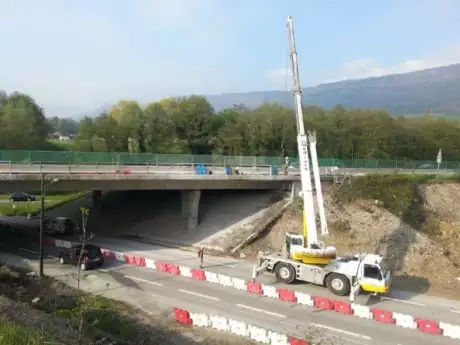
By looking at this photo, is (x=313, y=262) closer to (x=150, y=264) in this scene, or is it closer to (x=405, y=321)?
(x=405, y=321)

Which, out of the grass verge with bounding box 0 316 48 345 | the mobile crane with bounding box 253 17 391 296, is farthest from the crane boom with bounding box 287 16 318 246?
the grass verge with bounding box 0 316 48 345

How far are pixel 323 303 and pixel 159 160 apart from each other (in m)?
21.7

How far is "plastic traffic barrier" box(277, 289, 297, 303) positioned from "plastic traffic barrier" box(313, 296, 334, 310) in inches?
41.8

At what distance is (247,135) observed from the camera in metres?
69.9

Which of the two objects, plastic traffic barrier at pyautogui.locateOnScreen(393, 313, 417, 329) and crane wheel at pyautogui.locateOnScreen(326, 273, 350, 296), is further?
crane wheel at pyautogui.locateOnScreen(326, 273, 350, 296)

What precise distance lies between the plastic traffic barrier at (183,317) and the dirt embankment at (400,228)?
12987 millimetres

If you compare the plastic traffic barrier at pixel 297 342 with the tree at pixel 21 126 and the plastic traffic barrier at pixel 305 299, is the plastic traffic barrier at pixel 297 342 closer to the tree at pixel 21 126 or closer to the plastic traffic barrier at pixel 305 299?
the plastic traffic barrier at pixel 305 299

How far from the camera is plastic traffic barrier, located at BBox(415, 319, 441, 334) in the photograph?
17984 mm

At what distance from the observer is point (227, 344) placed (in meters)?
16.4

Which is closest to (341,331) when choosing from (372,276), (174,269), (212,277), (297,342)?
(297,342)

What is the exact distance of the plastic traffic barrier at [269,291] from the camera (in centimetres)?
2166

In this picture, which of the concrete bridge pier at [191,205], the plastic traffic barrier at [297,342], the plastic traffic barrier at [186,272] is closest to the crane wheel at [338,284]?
the plastic traffic barrier at [297,342]

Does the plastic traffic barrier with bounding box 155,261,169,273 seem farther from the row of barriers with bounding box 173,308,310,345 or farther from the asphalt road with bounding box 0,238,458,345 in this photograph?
the row of barriers with bounding box 173,308,310,345

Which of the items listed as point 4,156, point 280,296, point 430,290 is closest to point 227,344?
point 280,296
